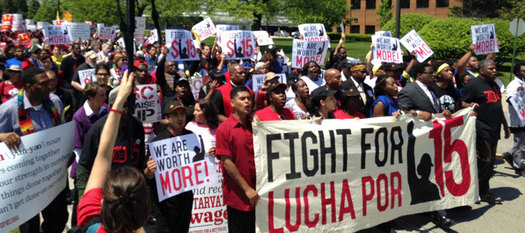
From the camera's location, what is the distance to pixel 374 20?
63.6m

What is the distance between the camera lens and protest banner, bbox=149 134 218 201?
178 inches

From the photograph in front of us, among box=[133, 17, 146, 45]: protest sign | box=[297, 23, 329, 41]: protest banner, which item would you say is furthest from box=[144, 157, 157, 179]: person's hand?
box=[133, 17, 146, 45]: protest sign

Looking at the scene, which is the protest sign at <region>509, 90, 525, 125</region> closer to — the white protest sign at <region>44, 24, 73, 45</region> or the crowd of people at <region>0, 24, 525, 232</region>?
the crowd of people at <region>0, 24, 525, 232</region>

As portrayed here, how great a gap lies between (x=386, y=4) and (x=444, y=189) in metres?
53.0

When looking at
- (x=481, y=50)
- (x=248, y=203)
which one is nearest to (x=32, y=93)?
(x=248, y=203)

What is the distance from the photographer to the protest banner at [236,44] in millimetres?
9742

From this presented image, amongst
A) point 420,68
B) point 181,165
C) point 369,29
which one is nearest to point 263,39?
point 420,68

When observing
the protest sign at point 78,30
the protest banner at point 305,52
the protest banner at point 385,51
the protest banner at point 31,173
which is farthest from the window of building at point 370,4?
the protest banner at point 31,173

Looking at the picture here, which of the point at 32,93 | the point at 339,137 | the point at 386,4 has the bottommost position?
the point at 339,137

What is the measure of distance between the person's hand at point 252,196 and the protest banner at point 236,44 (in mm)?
5911

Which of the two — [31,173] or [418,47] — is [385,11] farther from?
[31,173]

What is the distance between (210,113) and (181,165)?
0.72 metres

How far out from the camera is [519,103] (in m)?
7.57

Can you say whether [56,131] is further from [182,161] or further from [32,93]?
[182,161]
